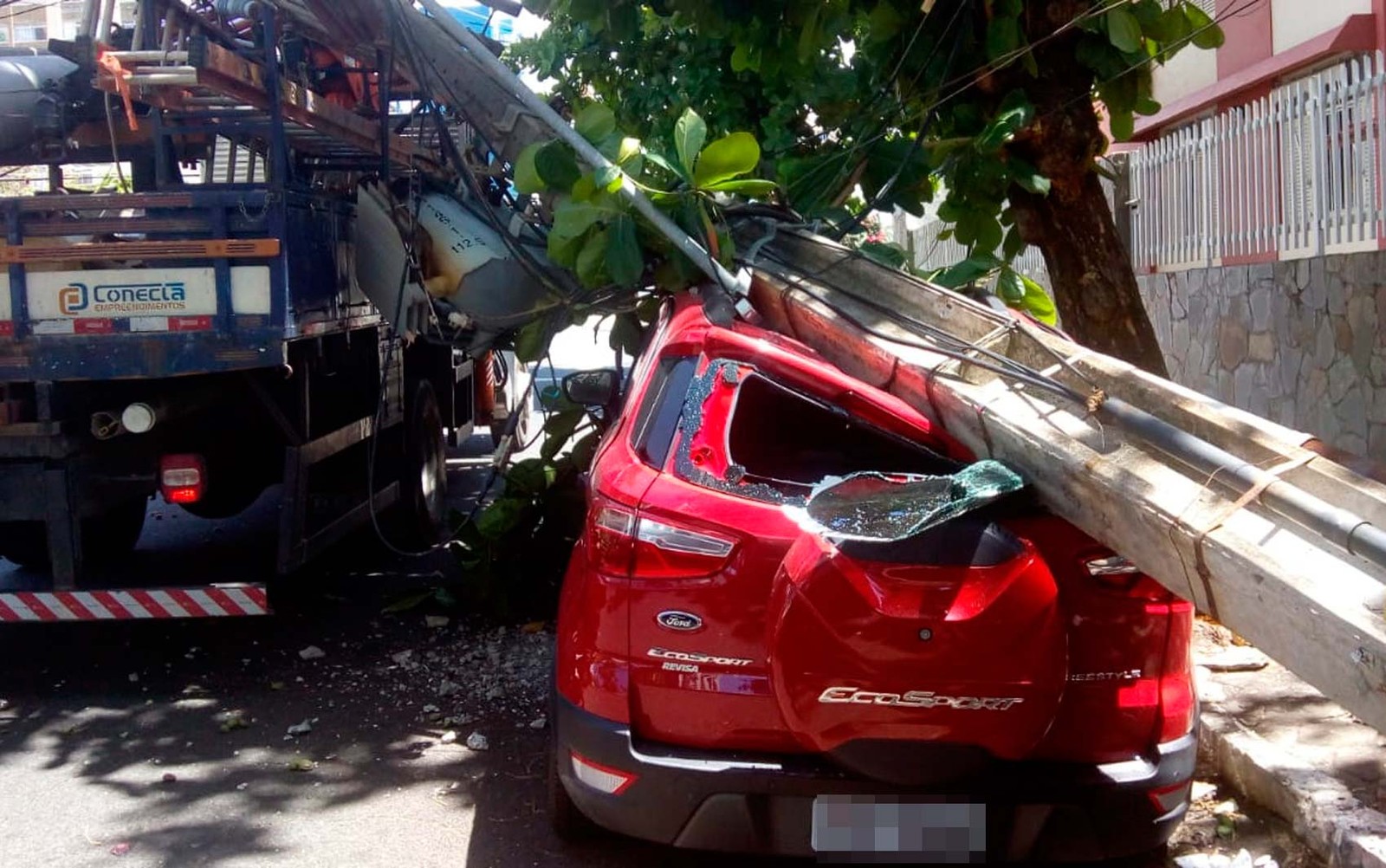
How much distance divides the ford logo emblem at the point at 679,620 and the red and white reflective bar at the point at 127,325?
10.7 feet

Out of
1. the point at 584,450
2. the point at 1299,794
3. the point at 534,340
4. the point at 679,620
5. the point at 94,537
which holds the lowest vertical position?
the point at 1299,794

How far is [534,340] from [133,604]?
7.45ft

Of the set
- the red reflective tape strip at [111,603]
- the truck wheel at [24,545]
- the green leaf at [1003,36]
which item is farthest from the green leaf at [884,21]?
Answer: the truck wheel at [24,545]

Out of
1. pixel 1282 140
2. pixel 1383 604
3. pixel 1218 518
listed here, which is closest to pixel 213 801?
pixel 1218 518

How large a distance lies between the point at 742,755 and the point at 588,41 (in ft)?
29.6

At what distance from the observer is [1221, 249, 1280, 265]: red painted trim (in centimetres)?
884

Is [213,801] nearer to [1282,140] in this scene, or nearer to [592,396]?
[592,396]

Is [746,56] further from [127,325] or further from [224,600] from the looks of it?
[224,600]

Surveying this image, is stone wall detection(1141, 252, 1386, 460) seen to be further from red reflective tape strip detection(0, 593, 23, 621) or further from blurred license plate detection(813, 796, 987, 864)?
red reflective tape strip detection(0, 593, 23, 621)

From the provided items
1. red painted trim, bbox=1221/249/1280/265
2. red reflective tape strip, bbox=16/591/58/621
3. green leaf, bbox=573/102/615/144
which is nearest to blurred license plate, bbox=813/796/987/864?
green leaf, bbox=573/102/615/144

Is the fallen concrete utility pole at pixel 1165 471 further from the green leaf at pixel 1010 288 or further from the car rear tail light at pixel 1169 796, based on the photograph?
the green leaf at pixel 1010 288

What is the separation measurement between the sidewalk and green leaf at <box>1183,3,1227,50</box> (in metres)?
2.81

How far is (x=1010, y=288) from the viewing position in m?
6.79

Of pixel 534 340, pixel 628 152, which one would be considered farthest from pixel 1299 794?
pixel 534 340
